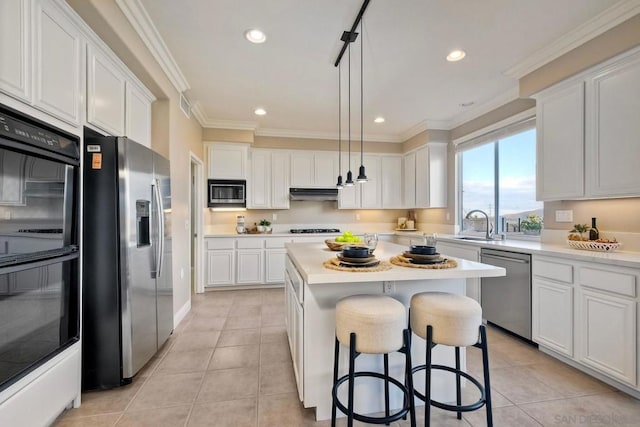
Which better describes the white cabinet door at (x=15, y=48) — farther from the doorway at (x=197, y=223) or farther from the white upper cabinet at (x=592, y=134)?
the white upper cabinet at (x=592, y=134)

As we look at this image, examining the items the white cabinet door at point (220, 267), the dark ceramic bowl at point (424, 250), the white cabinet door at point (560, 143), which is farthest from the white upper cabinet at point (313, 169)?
the dark ceramic bowl at point (424, 250)

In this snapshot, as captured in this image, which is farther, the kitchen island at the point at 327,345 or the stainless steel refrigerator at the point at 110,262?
the stainless steel refrigerator at the point at 110,262

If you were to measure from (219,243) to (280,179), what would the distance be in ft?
4.90

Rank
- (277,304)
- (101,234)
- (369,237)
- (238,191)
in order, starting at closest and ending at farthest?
(101,234) → (369,237) → (277,304) → (238,191)

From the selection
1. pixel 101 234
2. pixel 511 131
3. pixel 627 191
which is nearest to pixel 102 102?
pixel 101 234

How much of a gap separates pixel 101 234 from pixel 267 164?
3.24 meters

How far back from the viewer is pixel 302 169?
5.07 m

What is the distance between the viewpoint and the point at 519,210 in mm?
3475

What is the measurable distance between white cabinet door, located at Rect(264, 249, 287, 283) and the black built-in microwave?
3.13ft

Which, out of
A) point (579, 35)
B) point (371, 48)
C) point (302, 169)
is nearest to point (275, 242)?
point (302, 169)

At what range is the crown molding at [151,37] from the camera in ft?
6.49

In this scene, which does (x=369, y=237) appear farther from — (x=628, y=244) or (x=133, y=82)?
(x=133, y=82)

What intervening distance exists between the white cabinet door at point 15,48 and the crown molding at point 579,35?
11.9 feet

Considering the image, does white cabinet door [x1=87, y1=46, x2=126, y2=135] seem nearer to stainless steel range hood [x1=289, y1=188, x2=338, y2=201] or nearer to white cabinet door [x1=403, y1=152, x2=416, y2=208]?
stainless steel range hood [x1=289, y1=188, x2=338, y2=201]
